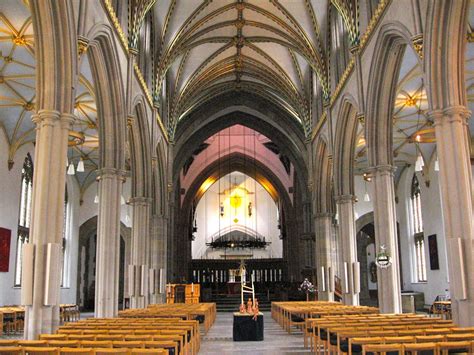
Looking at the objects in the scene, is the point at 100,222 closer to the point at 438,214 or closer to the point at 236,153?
the point at 438,214

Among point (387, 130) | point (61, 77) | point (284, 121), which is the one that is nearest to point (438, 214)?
point (284, 121)

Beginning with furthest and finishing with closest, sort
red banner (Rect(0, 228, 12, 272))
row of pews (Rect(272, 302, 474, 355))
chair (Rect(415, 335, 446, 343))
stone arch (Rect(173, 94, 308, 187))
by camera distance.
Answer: stone arch (Rect(173, 94, 308, 187)), red banner (Rect(0, 228, 12, 272)), chair (Rect(415, 335, 446, 343)), row of pews (Rect(272, 302, 474, 355))

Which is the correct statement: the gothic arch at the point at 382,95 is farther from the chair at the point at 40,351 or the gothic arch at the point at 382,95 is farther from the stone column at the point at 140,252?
the chair at the point at 40,351

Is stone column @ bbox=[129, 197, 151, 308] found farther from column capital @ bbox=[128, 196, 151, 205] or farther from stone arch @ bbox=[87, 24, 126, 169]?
stone arch @ bbox=[87, 24, 126, 169]

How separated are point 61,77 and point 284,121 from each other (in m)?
20.5

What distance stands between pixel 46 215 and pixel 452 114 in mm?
8630

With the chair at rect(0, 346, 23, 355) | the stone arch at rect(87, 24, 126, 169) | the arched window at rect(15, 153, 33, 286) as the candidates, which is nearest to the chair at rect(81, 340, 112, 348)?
the chair at rect(0, 346, 23, 355)

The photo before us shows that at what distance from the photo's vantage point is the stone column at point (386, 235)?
14.6 metres

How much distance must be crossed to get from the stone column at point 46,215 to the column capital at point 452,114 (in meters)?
7.76

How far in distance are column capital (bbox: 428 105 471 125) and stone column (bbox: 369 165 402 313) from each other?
449 cm

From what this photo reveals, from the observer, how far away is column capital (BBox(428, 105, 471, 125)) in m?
10.8

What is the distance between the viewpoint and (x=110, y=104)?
50.0 ft

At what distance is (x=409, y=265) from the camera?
3234cm

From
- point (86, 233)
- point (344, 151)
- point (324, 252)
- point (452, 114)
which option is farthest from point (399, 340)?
point (86, 233)
